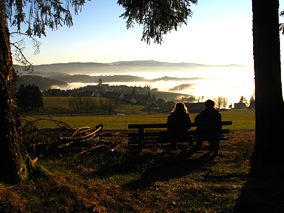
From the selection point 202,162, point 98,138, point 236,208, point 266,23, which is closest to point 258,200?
point 236,208

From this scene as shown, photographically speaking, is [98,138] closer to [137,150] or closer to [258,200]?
[137,150]

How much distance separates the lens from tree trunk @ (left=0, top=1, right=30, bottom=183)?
24.8ft

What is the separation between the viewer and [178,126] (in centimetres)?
1449

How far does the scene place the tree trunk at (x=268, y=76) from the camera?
12.1 meters

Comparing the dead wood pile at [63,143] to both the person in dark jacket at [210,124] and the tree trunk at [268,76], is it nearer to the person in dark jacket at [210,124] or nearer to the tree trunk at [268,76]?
the person in dark jacket at [210,124]

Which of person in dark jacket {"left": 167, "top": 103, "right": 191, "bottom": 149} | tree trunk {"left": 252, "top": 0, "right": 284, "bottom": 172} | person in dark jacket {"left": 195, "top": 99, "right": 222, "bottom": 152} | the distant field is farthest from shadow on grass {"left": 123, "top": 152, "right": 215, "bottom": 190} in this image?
the distant field

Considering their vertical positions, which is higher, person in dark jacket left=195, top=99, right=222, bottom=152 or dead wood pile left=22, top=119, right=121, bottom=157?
person in dark jacket left=195, top=99, right=222, bottom=152

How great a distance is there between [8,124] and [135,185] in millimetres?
2909

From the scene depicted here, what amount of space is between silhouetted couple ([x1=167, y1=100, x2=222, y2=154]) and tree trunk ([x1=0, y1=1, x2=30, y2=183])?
7.17 metres

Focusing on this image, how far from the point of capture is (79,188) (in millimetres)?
7934

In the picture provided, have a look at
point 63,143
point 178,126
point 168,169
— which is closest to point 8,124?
point 168,169

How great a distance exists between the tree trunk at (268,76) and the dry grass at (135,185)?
35.1 inches

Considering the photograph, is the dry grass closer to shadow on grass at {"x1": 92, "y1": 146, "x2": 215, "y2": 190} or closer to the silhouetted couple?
shadow on grass at {"x1": 92, "y1": 146, "x2": 215, "y2": 190}

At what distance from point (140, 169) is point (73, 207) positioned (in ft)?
13.8
